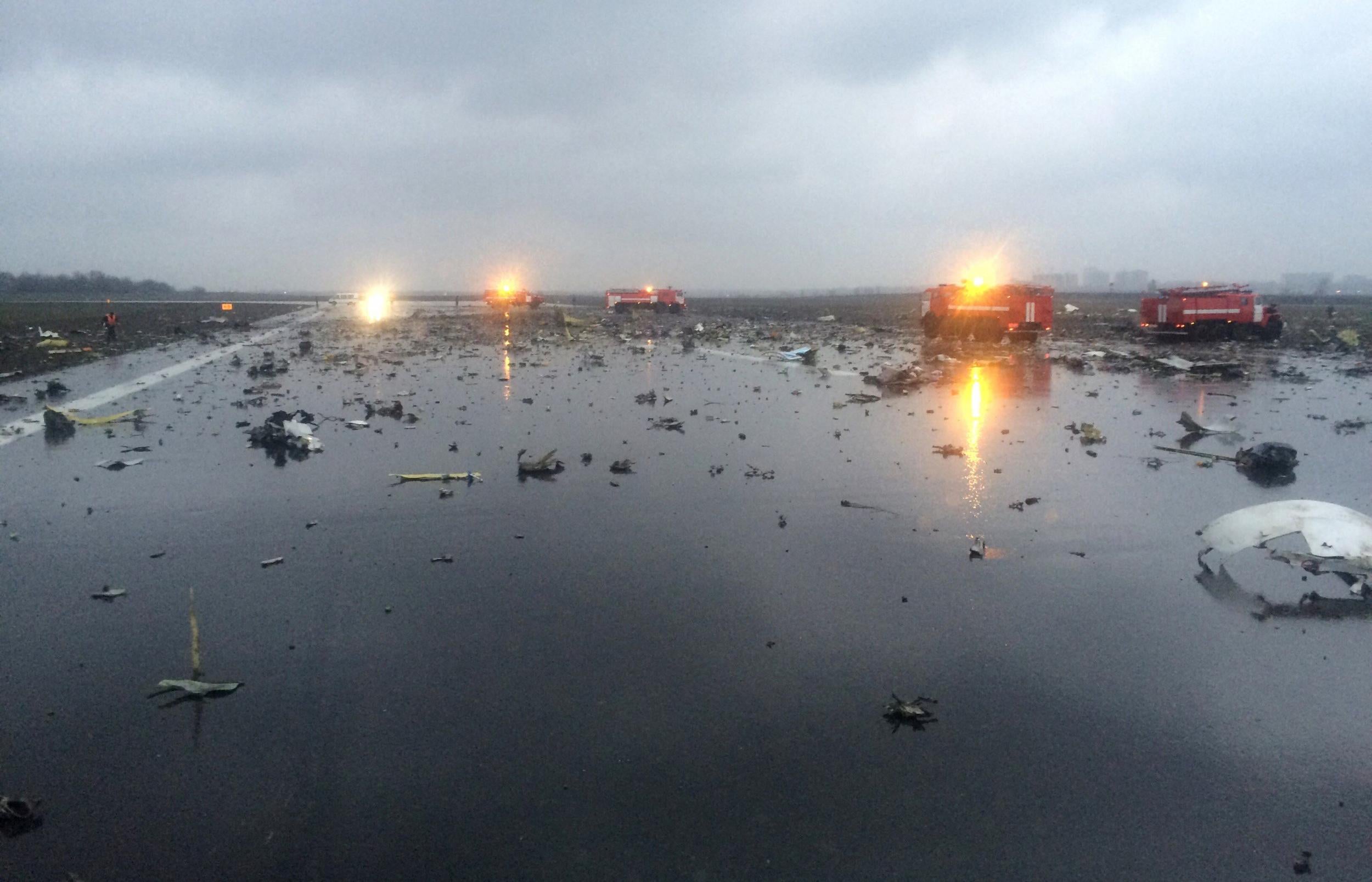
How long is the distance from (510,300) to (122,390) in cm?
3597

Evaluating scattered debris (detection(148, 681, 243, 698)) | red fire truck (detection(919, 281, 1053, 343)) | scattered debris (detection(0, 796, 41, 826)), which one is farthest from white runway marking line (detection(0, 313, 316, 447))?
red fire truck (detection(919, 281, 1053, 343))

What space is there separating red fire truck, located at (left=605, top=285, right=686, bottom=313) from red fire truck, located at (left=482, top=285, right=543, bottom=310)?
20.1 feet

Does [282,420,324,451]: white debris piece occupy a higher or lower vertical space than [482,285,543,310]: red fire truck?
lower

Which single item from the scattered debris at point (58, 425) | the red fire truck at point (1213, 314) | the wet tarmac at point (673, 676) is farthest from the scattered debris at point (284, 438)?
the red fire truck at point (1213, 314)

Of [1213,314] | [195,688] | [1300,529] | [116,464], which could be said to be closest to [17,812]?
[195,688]

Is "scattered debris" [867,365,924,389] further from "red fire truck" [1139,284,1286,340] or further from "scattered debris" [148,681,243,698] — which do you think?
"scattered debris" [148,681,243,698]

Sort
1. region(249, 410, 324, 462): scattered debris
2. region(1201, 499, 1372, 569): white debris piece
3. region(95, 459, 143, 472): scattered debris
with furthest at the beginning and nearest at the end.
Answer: region(249, 410, 324, 462): scattered debris, region(95, 459, 143, 472): scattered debris, region(1201, 499, 1372, 569): white debris piece

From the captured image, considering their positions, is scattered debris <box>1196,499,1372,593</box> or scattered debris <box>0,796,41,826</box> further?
scattered debris <box>1196,499,1372,593</box>

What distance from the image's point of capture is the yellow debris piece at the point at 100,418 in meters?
12.6

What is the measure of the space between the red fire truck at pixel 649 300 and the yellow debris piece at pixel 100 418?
34926 mm

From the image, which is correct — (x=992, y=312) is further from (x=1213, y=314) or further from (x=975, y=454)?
(x=975, y=454)

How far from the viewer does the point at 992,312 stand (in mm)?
25484

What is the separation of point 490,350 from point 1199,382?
19906mm

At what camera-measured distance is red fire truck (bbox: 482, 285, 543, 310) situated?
50.7 m
